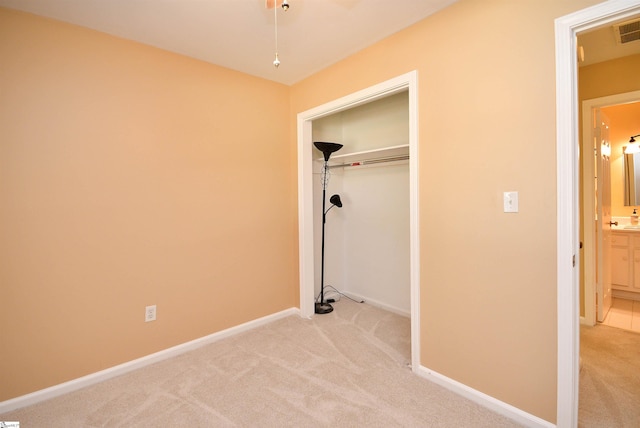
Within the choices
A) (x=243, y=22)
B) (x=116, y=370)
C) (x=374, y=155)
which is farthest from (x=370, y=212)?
(x=116, y=370)

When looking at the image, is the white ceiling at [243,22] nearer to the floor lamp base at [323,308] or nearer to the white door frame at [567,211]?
the white door frame at [567,211]

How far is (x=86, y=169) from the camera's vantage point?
213 cm

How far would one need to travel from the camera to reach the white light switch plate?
1696 millimetres

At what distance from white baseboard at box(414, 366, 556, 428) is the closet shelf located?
6.17 feet

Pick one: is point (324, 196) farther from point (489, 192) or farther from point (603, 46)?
point (603, 46)

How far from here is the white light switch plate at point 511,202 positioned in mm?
1696

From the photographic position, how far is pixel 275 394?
197 cm

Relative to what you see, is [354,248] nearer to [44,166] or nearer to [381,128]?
[381,128]

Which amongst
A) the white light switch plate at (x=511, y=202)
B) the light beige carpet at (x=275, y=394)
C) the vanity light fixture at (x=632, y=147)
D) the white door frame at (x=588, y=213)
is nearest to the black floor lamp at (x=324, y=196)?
the light beige carpet at (x=275, y=394)

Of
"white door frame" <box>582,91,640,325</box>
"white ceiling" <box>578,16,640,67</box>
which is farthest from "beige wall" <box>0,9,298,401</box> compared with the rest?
"white door frame" <box>582,91,640,325</box>

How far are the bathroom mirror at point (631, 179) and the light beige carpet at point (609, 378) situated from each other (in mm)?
2064

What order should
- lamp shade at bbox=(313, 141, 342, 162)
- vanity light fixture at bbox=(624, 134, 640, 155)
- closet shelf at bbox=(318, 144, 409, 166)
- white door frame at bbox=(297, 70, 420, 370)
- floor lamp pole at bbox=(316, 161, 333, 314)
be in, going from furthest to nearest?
Answer: vanity light fixture at bbox=(624, 134, 640, 155), floor lamp pole at bbox=(316, 161, 333, 314), lamp shade at bbox=(313, 141, 342, 162), closet shelf at bbox=(318, 144, 409, 166), white door frame at bbox=(297, 70, 420, 370)

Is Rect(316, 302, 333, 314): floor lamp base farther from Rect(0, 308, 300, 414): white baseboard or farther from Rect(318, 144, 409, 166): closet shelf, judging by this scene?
Rect(318, 144, 409, 166): closet shelf

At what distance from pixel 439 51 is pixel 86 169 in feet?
8.38
